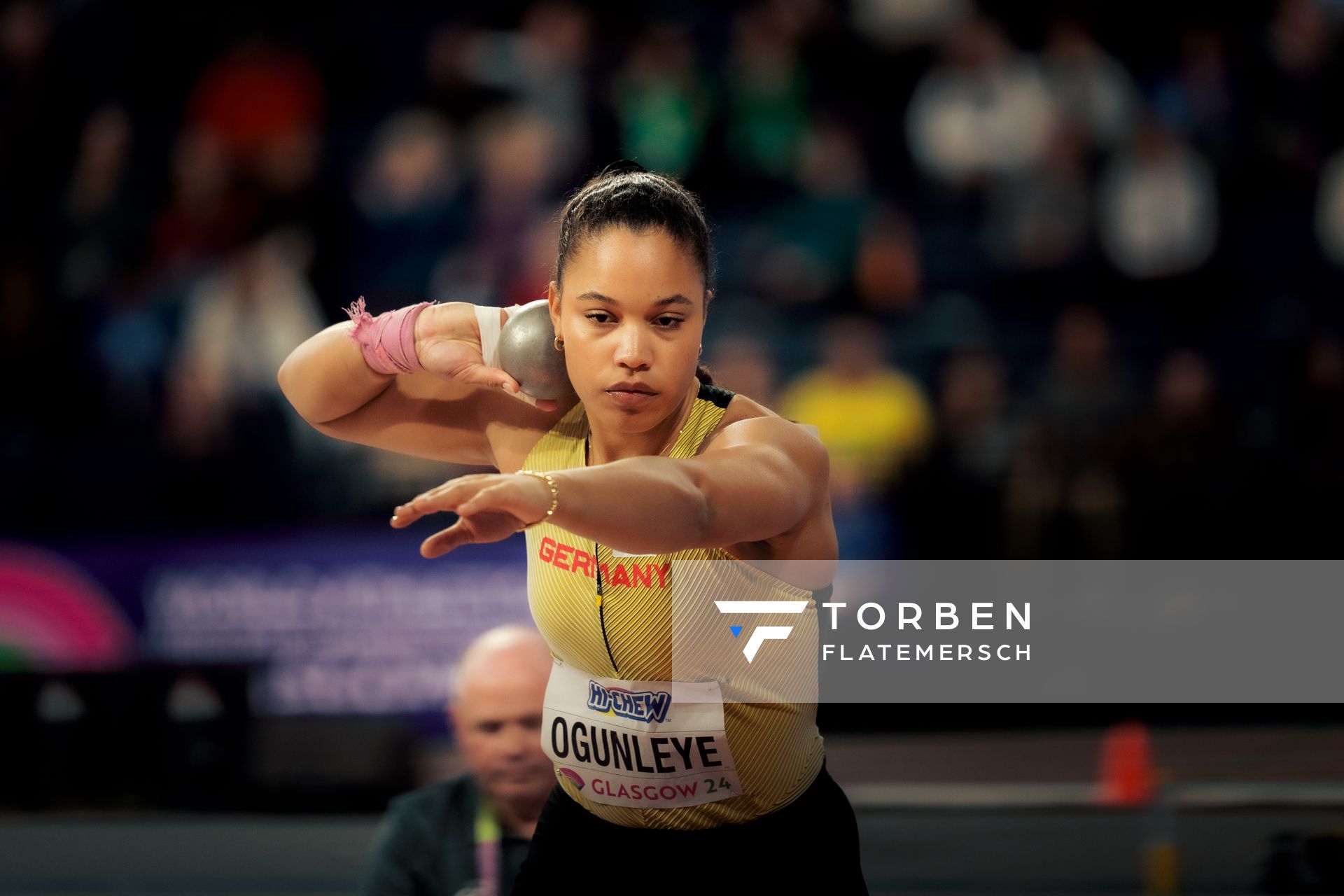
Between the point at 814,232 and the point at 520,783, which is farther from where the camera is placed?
the point at 814,232

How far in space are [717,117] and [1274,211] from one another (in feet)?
9.23

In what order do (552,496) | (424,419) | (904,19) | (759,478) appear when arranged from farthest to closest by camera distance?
(904,19) < (424,419) < (759,478) < (552,496)

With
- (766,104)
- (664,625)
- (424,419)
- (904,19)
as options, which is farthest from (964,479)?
(664,625)

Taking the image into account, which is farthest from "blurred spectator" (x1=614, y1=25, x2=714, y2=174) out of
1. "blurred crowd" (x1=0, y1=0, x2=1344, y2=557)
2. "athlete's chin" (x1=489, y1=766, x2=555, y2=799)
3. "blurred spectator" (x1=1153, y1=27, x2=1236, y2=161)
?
"athlete's chin" (x1=489, y1=766, x2=555, y2=799)

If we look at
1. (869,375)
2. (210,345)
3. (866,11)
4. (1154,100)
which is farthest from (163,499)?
(1154,100)

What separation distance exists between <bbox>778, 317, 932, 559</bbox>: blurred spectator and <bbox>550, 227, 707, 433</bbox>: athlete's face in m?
3.86

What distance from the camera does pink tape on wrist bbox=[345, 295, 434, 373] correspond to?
2.70m

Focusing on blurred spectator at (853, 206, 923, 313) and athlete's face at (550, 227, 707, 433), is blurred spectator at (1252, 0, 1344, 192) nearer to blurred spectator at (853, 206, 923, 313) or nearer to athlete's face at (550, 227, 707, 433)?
blurred spectator at (853, 206, 923, 313)

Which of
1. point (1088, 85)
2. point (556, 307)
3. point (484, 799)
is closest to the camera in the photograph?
point (556, 307)

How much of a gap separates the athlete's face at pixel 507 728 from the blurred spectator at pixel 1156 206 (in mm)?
4742

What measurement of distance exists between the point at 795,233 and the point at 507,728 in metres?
4.49

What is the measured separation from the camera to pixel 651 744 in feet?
7.96

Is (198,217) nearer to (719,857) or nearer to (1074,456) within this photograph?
(1074,456)

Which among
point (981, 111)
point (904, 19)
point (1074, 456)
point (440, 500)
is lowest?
point (440, 500)
